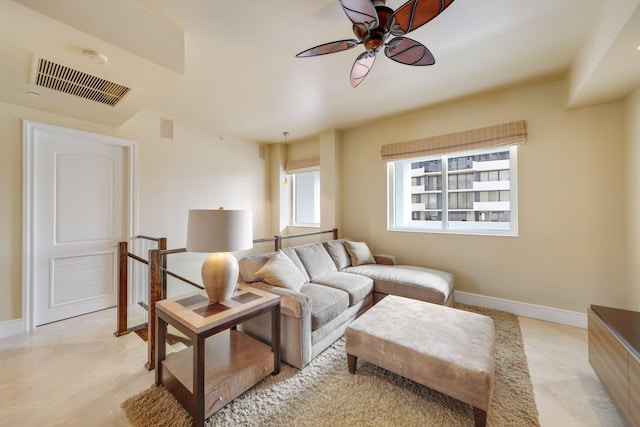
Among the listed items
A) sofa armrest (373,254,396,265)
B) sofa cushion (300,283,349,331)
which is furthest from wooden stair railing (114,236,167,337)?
sofa armrest (373,254,396,265)

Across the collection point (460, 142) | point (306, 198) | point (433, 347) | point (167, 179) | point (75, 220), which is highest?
point (460, 142)

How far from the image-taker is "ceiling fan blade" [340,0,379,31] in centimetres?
120

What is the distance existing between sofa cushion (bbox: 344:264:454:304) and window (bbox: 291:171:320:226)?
194cm

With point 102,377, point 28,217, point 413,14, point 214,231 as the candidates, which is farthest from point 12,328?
point 413,14

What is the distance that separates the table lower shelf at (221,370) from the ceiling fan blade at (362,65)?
221cm

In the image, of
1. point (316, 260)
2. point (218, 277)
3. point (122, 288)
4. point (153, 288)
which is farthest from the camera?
point (316, 260)

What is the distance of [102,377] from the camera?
5.82 ft

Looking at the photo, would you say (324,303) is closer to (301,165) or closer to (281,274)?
(281,274)

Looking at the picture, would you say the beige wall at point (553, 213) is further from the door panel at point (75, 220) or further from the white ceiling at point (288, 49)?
the door panel at point (75, 220)

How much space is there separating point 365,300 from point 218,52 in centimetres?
282

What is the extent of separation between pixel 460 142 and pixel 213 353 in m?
3.41

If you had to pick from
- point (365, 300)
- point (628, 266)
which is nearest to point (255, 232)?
point (365, 300)

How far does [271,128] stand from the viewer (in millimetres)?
3982

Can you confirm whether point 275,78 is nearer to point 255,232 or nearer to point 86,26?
point 86,26
